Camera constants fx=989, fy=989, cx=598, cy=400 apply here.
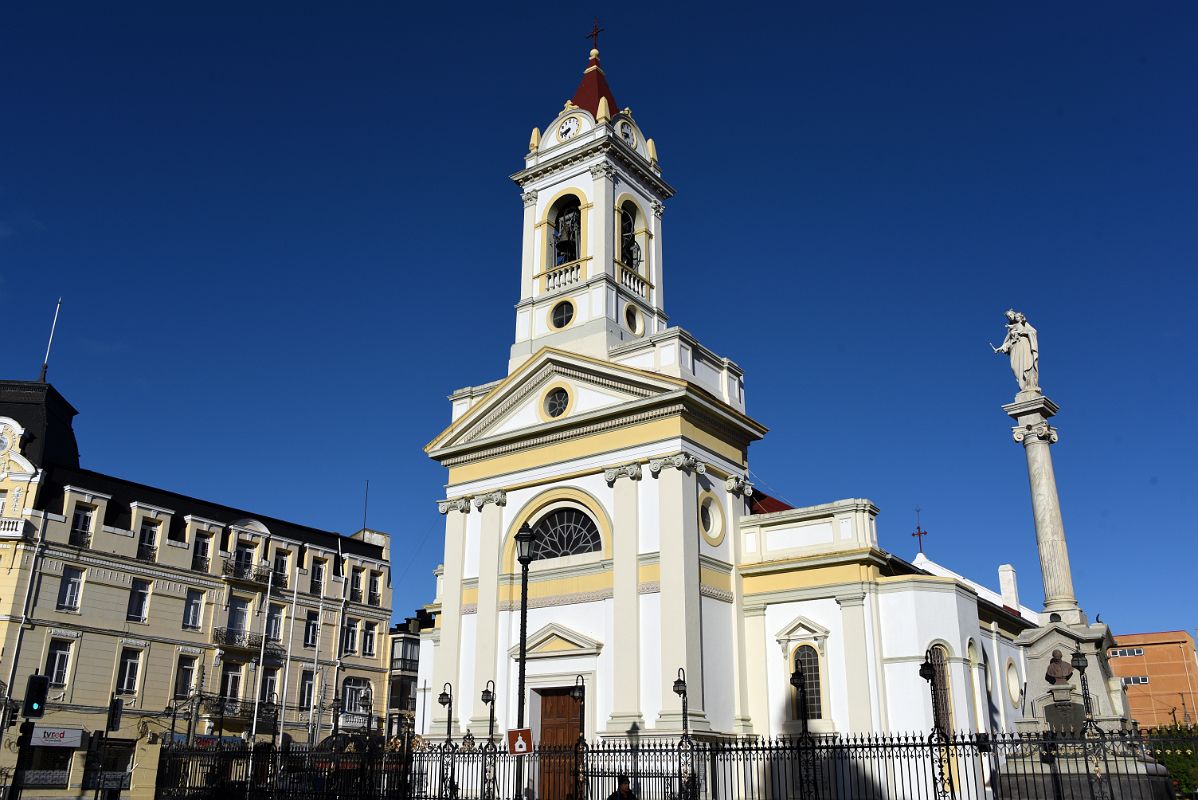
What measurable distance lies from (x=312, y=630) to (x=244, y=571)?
5.11 meters

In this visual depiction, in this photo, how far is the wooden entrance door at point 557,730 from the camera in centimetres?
2859

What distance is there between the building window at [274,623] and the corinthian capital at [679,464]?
89.7 ft

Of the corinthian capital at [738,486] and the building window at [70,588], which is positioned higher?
the corinthian capital at [738,486]

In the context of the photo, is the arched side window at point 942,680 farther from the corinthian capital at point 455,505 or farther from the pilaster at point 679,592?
the corinthian capital at point 455,505

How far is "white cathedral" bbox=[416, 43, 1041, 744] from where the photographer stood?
28609 millimetres

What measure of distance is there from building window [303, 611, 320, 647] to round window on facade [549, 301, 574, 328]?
81.0 ft

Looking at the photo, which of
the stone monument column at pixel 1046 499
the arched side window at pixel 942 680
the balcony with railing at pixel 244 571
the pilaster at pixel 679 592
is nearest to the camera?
the stone monument column at pixel 1046 499

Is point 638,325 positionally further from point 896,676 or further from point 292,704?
point 292,704

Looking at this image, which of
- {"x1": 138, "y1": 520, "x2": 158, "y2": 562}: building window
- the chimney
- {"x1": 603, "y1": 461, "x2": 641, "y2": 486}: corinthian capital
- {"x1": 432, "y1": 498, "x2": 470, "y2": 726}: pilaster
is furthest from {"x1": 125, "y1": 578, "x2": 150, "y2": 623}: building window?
the chimney

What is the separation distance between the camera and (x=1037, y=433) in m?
25.6

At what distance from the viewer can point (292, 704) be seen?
161ft

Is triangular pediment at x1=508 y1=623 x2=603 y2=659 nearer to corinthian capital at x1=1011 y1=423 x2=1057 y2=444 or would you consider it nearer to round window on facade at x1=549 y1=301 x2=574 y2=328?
round window on facade at x1=549 y1=301 x2=574 y2=328

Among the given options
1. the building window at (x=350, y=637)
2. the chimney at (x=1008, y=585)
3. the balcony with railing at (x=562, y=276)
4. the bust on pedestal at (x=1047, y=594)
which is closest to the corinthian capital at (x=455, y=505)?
the balcony with railing at (x=562, y=276)

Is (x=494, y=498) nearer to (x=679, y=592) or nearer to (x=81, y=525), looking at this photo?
(x=679, y=592)
